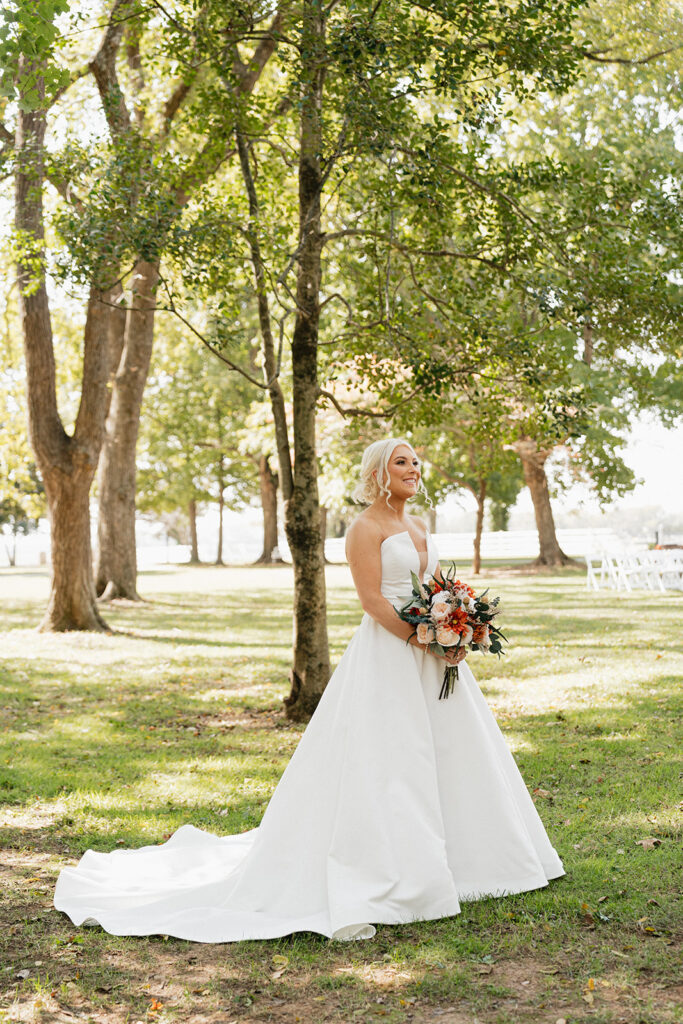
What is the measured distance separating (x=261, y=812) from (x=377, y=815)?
2.16 m

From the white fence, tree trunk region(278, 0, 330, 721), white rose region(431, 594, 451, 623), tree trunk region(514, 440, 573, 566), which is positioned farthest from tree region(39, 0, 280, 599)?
tree trunk region(514, 440, 573, 566)

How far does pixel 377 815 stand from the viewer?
4.61 metres

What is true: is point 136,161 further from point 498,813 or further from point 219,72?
point 498,813

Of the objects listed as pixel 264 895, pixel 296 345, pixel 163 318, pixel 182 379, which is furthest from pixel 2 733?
pixel 182 379

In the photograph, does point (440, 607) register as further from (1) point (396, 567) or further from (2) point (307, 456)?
(2) point (307, 456)

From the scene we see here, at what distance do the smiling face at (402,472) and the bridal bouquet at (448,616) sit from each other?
0.48 metres

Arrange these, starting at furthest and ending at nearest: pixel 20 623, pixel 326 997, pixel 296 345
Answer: pixel 20 623, pixel 296 345, pixel 326 997

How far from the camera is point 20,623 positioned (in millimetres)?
18547

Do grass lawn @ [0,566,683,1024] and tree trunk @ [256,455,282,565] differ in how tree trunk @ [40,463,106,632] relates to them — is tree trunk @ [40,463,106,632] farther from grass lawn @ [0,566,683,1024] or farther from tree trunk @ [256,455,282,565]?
tree trunk @ [256,455,282,565]

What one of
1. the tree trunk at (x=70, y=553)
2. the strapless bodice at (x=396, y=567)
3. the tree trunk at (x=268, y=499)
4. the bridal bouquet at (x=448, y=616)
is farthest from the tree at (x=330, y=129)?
the tree trunk at (x=268, y=499)

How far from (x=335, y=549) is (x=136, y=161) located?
149ft

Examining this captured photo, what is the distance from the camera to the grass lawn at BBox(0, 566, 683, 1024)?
386 centimetres

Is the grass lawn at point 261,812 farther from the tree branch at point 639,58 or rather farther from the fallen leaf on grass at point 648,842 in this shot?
the tree branch at point 639,58

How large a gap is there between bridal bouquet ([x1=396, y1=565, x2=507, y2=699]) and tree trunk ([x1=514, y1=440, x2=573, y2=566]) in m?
26.5
